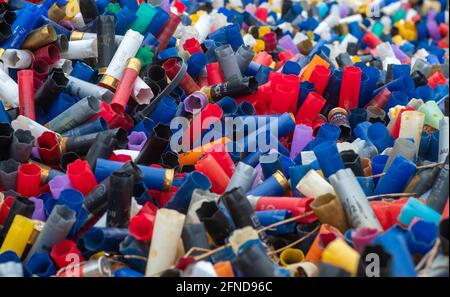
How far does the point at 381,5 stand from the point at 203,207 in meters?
6.47

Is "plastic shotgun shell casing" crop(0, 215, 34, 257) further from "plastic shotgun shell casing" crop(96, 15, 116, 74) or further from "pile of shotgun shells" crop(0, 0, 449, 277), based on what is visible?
"plastic shotgun shell casing" crop(96, 15, 116, 74)

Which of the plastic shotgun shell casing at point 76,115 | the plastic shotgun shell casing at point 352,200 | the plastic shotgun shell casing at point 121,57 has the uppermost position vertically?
the plastic shotgun shell casing at point 352,200

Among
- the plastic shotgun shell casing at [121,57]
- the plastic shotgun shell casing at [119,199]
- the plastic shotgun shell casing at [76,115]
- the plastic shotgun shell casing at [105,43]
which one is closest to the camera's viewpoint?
the plastic shotgun shell casing at [119,199]

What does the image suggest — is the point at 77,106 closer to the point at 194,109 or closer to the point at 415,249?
the point at 194,109

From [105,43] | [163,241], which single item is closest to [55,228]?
[163,241]

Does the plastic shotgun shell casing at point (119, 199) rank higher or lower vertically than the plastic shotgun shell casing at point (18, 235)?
higher

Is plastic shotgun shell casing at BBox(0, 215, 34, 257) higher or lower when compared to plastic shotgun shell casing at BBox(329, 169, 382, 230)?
lower

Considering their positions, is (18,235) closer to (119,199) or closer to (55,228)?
(55,228)

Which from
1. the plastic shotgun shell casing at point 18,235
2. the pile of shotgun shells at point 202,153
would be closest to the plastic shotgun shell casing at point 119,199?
the pile of shotgun shells at point 202,153

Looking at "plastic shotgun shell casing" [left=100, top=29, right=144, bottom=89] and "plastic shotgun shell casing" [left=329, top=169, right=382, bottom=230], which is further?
"plastic shotgun shell casing" [left=100, top=29, right=144, bottom=89]

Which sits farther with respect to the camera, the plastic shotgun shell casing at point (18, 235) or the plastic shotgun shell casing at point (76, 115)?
the plastic shotgun shell casing at point (76, 115)

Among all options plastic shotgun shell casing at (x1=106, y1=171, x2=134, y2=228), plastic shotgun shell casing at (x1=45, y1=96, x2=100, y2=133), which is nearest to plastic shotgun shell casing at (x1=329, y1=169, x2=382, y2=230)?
plastic shotgun shell casing at (x1=106, y1=171, x2=134, y2=228)

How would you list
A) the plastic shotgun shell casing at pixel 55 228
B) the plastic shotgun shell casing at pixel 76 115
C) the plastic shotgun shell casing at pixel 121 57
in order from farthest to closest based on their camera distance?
the plastic shotgun shell casing at pixel 121 57 → the plastic shotgun shell casing at pixel 76 115 → the plastic shotgun shell casing at pixel 55 228

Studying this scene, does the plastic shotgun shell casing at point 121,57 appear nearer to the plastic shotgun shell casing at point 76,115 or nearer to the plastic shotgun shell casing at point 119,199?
the plastic shotgun shell casing at point 76,115
